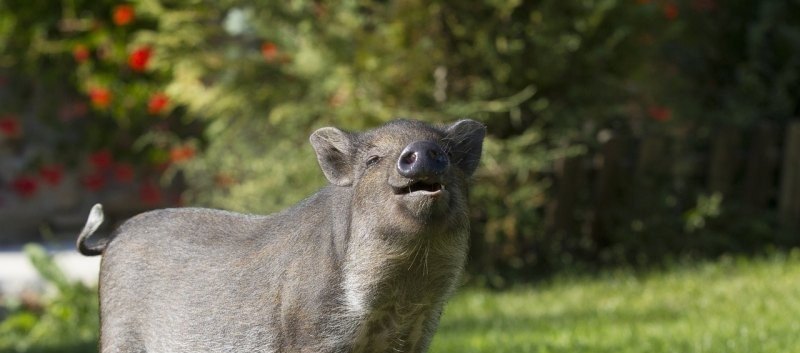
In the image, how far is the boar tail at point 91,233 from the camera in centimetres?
411

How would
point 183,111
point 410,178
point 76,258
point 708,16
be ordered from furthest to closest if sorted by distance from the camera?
point 708,16, point 183,111, point 76,258, point 410,178

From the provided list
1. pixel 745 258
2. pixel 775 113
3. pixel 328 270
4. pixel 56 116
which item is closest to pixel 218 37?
pixel 56 116

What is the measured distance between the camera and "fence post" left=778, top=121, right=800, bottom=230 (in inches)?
415

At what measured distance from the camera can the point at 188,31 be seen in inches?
356

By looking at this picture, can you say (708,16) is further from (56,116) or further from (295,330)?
(295,330)

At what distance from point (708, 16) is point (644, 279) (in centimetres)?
401

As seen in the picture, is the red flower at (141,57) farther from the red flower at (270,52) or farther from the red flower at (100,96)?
the red flower at (270,52)

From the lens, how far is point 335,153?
3.47 m

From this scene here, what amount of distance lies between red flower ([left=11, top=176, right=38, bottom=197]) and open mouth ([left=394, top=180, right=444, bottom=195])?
8.19m

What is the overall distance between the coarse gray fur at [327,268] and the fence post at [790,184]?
7.76m

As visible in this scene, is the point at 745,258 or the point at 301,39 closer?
the point at 301,39

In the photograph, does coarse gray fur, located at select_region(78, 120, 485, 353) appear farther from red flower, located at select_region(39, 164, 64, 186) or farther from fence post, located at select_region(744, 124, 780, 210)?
fence post, located at select_region(744, 124, 780, 210)

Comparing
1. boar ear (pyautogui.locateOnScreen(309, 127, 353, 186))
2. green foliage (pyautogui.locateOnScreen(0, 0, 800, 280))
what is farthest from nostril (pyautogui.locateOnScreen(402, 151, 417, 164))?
green foliage (pyautogui.locateOnScreen(0, 0, 800, 280))

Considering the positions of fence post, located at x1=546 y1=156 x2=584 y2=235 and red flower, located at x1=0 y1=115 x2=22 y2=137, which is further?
red flower, located at x1=0 y1=115 x2=22 y2=137
